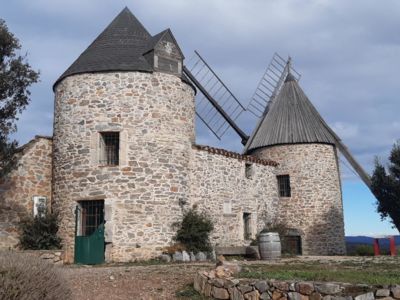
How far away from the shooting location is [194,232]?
1603 centimetres

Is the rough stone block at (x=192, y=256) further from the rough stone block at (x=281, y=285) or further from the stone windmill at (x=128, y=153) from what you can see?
the rough stone block at (x=281, y=285)

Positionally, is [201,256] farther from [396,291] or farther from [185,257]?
[396,291]

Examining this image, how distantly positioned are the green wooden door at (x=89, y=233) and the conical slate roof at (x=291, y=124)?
35.4 ft

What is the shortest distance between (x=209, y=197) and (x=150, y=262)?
456 cm

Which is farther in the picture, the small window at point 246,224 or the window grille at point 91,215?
the small window at point 246,224

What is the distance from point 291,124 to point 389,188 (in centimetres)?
574

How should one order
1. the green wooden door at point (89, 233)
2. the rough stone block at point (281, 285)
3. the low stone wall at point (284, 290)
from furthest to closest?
the green wooden door at point (89, 233)
the rough stone block at point (281, 285)
the low stone wall at point (284, 290)

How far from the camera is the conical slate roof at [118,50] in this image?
16.3 m

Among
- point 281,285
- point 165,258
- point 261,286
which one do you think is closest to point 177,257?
point 165,258

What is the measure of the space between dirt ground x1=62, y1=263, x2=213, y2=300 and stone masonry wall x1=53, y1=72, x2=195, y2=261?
154 inches

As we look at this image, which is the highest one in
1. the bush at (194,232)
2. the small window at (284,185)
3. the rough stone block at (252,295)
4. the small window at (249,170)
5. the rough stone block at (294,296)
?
the small window at (249,170)

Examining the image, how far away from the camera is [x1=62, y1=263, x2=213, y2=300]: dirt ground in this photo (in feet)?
30.2

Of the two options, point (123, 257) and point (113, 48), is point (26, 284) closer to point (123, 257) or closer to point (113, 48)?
point (123, 257)

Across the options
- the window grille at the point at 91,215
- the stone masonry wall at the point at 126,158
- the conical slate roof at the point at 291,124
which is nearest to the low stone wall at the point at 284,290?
the stone masonry wall at the point at 126,158
